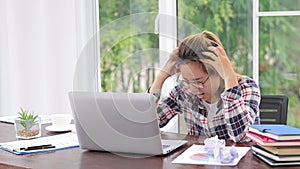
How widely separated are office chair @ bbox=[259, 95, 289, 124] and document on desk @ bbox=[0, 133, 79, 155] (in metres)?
0.86

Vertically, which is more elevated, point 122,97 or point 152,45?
point 152,45

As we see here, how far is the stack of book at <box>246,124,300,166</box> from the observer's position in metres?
1.55

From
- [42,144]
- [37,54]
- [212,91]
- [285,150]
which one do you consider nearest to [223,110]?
[212,91]

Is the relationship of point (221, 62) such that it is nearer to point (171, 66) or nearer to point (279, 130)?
point (171, 66)

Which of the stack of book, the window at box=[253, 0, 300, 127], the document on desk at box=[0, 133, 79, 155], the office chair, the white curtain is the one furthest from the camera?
the white curtain

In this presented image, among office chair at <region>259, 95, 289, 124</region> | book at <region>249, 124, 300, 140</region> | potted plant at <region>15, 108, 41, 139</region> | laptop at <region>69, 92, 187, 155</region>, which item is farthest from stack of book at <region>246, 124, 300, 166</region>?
potted plant at <region>15, 108, 41, 139</region>

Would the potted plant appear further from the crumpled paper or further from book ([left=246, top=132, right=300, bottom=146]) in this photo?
book ([left=246, top=132, right=300, bottom=146])

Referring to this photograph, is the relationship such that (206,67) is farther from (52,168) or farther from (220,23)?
(220,23)

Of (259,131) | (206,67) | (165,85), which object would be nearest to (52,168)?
(259,131)

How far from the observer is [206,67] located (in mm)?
2139

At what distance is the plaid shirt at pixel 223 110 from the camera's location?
206 centimetres

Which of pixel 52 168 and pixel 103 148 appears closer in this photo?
pixel 52 168

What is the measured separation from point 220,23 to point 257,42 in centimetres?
26

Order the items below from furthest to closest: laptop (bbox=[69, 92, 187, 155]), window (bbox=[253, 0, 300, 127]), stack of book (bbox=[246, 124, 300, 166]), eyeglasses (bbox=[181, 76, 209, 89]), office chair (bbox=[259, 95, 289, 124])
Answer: window (bbox=[253, 0, 300, 127])
office chair (bbox=[259, 95, 289, 124])
eyeglasses (bbox=[181, 76, 209, 89])
laptop (bbox=[69, 92, 187, 155])
stack of book (bbox=[246, 124, 300, 166])
